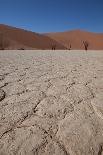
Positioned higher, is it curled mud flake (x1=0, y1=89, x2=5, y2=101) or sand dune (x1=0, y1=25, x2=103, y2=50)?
curled mud flake (x1=0, y1=89, x2=5, y2=101)

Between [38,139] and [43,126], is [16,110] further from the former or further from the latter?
[38,139]

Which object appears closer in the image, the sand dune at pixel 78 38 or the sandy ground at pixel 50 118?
the sandy ground at pixel 50 118

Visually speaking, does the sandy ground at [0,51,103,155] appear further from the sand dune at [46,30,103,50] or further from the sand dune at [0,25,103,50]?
the sand dune at [46,30,103,50]

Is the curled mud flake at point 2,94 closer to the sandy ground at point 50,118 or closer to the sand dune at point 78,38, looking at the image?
the sandy ground at point 50,118

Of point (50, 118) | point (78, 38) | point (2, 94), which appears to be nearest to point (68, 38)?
point (78, 38)

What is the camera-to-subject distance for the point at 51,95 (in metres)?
2.19

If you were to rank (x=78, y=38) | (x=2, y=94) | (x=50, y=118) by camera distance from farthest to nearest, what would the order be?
1. (x=78, y=38)
2. (x=2, y=94)
3. (x=50, y=118)

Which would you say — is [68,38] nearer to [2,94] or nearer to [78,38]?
[78,38]

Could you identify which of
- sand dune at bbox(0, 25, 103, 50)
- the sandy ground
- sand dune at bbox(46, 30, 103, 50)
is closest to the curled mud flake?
the sandy ground

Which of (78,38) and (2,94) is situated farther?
(78,38)

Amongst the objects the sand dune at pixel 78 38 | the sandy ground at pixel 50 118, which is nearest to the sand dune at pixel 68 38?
the sand dune at pixel 78 38

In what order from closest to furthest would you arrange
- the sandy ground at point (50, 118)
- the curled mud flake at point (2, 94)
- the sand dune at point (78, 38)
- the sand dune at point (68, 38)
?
the sandy ground at point (50, 118), the curled mud flake at point (2, 94), the sand dune at point (68, 38), the sand dune at point (78, 38)

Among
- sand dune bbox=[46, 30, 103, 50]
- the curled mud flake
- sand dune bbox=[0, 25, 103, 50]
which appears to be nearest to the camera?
the curled mud flake

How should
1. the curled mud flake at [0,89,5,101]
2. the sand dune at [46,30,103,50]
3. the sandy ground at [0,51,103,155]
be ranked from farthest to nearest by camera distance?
1. the sand dune at [46,30,103,50]
2. the curled mud flake at [0,89,5,101]
3. the sandy ground at [0,51,103,155]
